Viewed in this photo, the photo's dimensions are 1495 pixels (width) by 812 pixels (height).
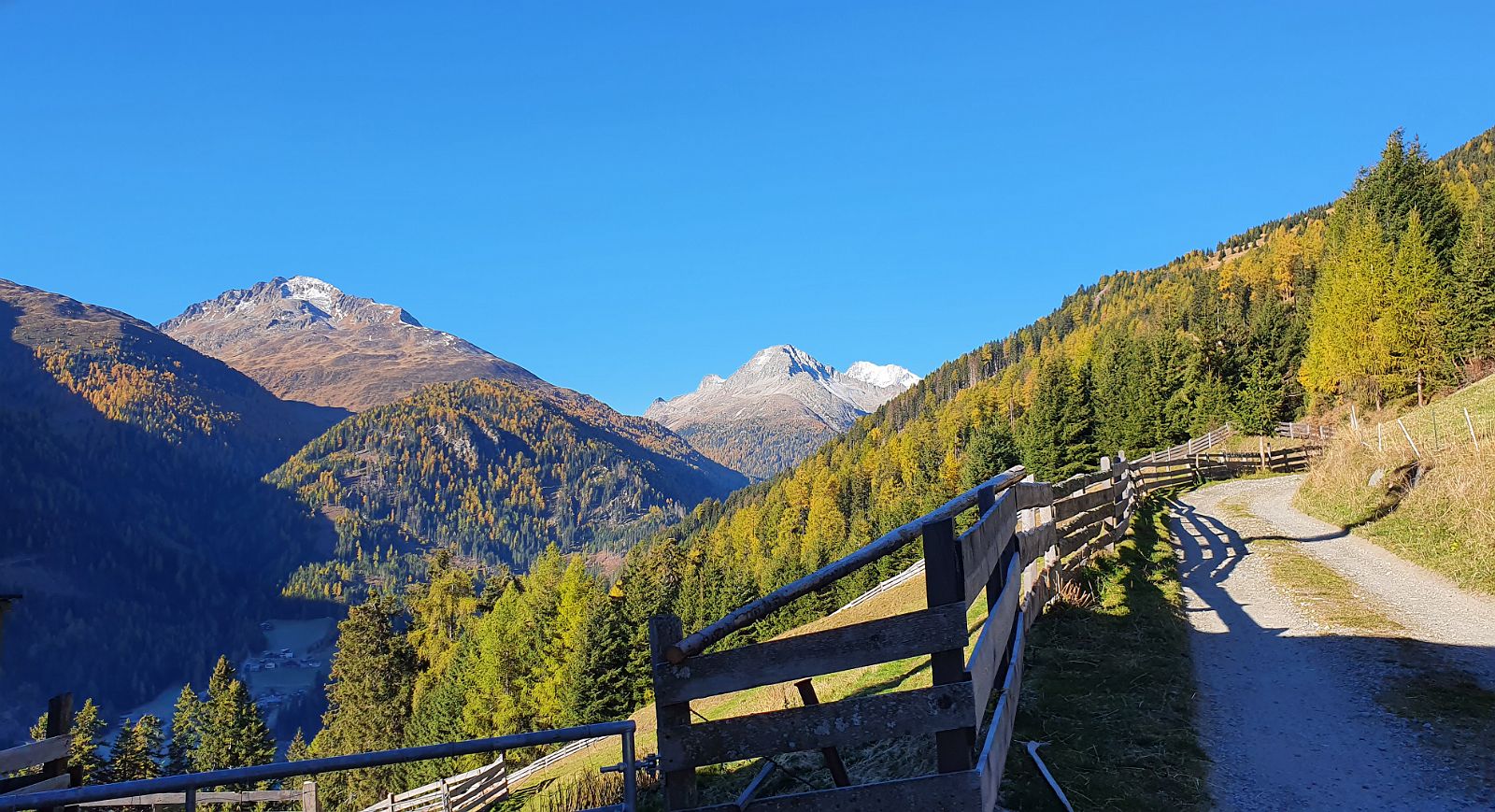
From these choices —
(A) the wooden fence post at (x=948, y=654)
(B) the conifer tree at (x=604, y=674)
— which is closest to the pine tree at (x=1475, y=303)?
(B) the conifer tree at (x=604, y=674)

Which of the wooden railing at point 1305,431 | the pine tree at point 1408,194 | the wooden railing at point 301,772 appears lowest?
the wooden railing at point 301,772

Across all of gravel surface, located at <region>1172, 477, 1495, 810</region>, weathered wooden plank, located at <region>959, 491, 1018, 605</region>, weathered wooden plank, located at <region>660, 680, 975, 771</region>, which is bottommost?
gravel surface, located at <region>1172, 477, 1495, 810</region>

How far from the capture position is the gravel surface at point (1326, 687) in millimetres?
5602

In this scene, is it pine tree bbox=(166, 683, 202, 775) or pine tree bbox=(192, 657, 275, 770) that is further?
pine tree bbox=(166, 683, 202, 775)

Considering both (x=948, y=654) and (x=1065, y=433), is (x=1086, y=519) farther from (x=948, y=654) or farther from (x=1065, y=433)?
(x=1065, y=433)

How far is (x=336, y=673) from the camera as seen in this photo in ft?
191

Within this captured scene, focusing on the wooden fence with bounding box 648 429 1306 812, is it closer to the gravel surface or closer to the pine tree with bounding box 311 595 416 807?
the gravel surface

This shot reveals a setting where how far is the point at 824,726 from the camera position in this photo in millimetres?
3822

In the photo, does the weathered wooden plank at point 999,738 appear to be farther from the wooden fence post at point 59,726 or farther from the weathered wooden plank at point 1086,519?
→ the wooden fence post at point 59,726

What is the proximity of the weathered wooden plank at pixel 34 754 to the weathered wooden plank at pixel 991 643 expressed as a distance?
9128 mm

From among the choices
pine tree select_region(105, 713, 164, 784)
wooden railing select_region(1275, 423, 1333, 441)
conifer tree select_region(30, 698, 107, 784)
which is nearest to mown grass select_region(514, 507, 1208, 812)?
wooden railing select_region(1275, 423, 1333, 441)

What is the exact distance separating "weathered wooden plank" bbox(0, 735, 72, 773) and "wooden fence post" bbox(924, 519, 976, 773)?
9017 mm

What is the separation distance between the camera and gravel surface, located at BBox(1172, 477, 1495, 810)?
18.4 feet

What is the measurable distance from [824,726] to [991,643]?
155cm
